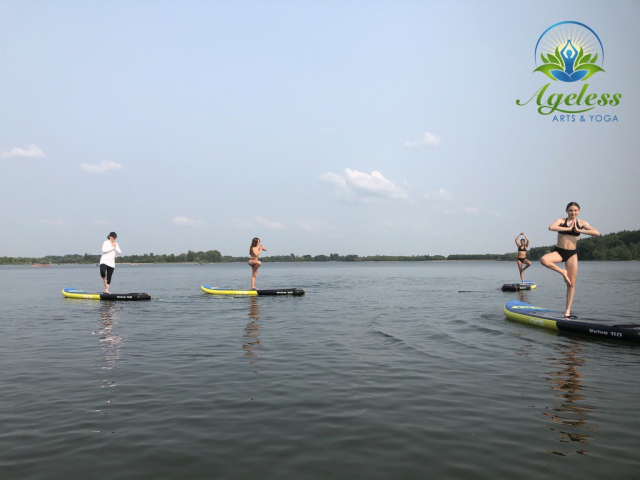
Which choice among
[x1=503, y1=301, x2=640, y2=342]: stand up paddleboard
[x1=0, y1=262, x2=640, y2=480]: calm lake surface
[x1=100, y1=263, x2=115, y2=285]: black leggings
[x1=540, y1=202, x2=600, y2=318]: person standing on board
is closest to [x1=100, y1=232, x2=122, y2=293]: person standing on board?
[x1=100, y1=263, x2=115, y2=285]: black leggings

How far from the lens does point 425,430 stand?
5.42m

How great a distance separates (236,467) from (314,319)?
11432 mm

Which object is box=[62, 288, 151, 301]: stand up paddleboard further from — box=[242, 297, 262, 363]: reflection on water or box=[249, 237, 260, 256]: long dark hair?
box=[242, 297, 262, 363]: reflection on water

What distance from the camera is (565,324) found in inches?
486

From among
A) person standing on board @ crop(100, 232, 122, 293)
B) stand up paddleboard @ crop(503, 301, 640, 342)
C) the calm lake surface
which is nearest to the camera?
the calm lake surface

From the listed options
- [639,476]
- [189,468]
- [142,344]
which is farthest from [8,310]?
[639,476]

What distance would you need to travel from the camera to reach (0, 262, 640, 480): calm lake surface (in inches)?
179

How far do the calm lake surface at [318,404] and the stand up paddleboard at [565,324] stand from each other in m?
0.28

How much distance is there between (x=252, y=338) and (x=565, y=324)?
893 centimetres

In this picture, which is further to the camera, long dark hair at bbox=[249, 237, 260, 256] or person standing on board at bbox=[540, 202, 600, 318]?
long dark hair at bbox=[249, 237, 260, 256]

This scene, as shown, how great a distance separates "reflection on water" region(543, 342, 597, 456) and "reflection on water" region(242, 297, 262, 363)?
568 centimetres

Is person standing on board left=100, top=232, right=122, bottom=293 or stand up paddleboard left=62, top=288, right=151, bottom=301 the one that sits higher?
person standing on board left=100, top=232, right=122, bottom=293

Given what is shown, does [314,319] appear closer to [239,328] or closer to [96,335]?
[239,328]

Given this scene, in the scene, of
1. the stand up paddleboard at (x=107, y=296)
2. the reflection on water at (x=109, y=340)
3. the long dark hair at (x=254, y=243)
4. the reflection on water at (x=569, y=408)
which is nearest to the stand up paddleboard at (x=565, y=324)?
the reflection on water at (x=569, y=408)
